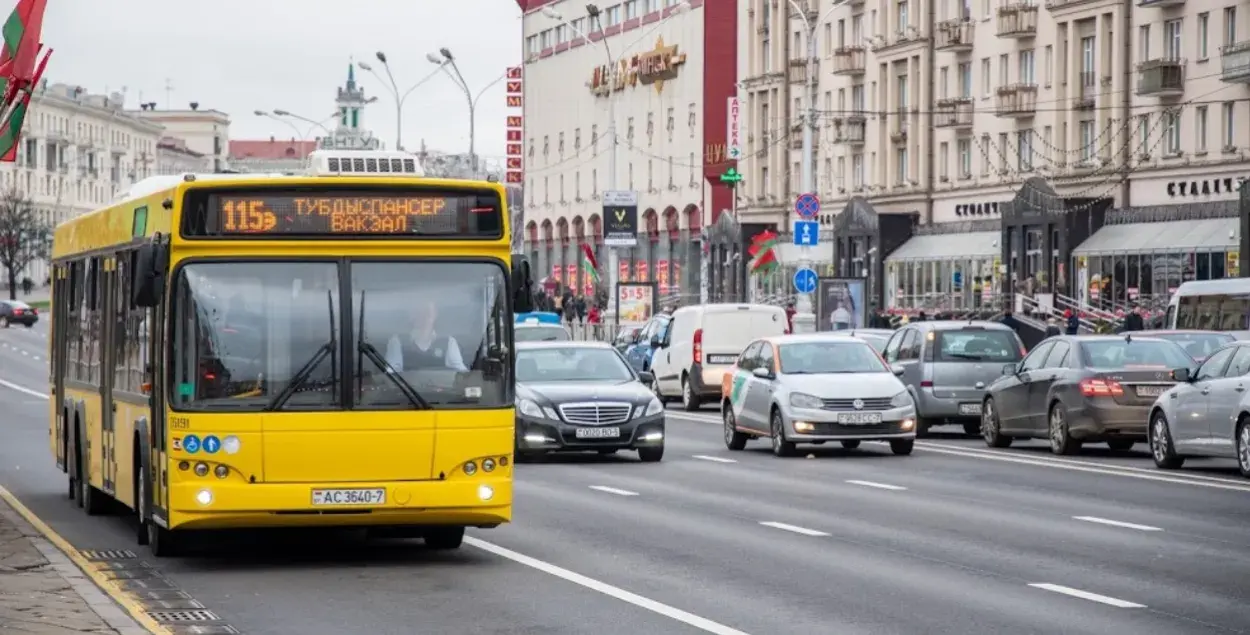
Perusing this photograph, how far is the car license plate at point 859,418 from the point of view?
95.4 feet

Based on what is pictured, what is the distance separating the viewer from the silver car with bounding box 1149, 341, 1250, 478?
2445cm

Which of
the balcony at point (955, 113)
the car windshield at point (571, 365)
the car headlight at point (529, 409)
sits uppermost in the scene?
the balcony at point (955, 113)

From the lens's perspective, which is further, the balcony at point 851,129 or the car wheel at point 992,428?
the balcony at point 851,129

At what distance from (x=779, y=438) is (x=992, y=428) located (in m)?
3.48

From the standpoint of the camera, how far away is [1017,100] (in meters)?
71.6

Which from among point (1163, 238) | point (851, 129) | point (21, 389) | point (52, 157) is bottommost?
point (21, 389)

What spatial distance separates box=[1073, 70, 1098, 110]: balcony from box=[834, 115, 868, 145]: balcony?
17.1m

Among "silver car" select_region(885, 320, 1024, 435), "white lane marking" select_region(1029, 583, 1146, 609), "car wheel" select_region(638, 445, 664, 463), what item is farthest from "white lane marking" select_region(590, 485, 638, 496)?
"silver car" select_region(885, 320, 1024, 435)

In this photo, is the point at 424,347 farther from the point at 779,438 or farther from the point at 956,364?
the point at 956,364

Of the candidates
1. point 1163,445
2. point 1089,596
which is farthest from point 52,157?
point 1089,596

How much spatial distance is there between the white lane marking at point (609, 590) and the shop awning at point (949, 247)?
2232 inches

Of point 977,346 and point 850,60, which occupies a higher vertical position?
point 850,60

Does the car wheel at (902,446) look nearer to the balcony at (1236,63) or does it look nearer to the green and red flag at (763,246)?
the balcony at (1236,63)

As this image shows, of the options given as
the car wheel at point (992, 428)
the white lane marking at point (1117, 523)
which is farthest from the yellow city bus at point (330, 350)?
the car wheel at point (992, 428)
